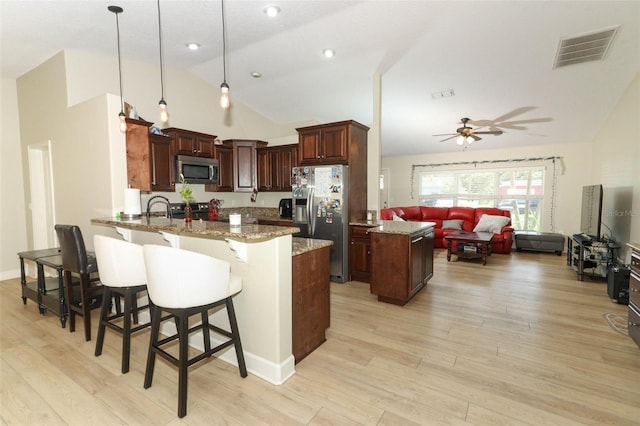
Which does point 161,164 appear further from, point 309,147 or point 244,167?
point 309,147

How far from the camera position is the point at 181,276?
1761 millimetres

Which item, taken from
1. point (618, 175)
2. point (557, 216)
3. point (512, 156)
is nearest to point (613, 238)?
point (618, 175)

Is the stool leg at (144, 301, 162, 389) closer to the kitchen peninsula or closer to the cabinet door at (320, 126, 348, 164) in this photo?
the kitchen peninsula

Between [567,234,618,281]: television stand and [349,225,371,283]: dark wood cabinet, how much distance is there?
316 centimetres

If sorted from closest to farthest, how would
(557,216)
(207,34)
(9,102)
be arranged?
(207,34), (9,102), (557,216)

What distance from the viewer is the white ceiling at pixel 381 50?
3221 millimetres

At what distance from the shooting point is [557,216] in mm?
6910

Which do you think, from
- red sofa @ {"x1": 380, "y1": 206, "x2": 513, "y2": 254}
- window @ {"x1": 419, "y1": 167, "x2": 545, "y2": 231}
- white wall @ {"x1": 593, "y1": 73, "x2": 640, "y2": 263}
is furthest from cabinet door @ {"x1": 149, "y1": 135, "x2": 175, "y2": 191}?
window @ {"x1": 419, "y1": 167, "x2": 545, "y2": 231}

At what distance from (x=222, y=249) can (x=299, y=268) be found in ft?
2.10

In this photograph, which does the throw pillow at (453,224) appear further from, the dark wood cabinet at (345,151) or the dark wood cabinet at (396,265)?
the dark wood cabinet at (396,265)

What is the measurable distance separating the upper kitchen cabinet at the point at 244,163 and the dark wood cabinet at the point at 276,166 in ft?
0.32

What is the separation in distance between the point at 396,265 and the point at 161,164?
11.4 ft

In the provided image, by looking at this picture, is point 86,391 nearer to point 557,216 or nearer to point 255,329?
point 255,329

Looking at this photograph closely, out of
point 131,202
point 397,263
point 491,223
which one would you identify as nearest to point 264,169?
point 131,202
